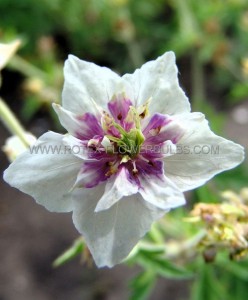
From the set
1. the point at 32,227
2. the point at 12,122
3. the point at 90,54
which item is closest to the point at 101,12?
the point at 90,54

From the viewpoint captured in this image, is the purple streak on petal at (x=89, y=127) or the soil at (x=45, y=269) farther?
the soil at (x=45, y=269)

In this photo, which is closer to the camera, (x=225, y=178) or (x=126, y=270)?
(x=225, y=178)

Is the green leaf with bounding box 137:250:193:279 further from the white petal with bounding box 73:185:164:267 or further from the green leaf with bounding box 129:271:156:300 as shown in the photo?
the white petal with bounding box 73:185:164:267

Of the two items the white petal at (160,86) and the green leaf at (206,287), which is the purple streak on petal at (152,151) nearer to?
the white petal at (160,86)

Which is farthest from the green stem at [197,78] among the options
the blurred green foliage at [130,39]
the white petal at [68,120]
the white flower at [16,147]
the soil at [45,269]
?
the white petal at [68,120]

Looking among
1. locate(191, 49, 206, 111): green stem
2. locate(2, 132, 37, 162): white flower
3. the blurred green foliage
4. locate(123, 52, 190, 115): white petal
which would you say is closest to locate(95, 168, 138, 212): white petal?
locate(123, 52, 190, 115): white petal

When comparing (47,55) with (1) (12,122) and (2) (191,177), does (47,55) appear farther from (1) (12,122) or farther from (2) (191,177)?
(2) (191,177)

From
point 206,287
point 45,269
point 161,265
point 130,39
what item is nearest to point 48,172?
point 161,265
